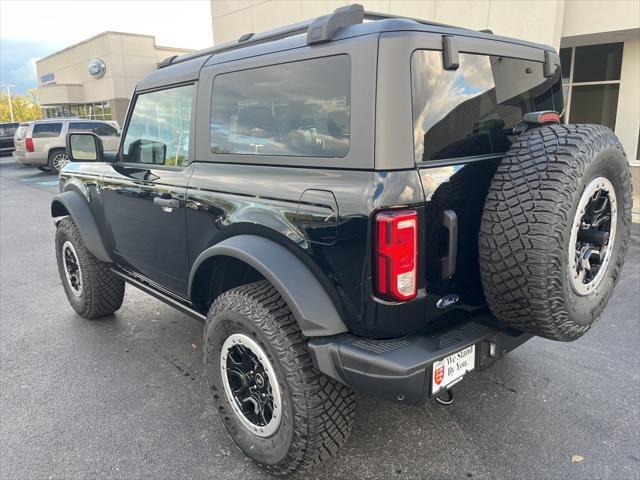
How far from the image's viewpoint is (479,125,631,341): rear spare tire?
199 centimetres

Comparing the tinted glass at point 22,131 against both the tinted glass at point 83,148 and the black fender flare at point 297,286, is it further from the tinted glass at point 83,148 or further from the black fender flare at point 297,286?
the black fender flare at point 297,286

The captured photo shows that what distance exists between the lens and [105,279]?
420 centimetres

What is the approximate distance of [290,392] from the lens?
2.19 metres

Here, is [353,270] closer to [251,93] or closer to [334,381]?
[334,381]

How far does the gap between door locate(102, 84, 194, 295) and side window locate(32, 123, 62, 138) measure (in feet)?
52.7

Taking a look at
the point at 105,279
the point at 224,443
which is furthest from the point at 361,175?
the point at 105,279

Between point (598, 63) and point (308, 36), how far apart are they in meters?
10.5

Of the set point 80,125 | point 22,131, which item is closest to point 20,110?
point 22,131

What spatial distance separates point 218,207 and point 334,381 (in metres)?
1.09

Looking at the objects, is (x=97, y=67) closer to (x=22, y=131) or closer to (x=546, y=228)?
(x=22, y=131)

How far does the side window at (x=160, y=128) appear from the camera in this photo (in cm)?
307

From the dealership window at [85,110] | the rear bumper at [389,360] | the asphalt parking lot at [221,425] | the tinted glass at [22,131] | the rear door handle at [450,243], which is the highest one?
the dealership window at [85,110]

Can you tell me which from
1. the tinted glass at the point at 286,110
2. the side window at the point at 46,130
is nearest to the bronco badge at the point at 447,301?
the tinted glass at the point at 286,110

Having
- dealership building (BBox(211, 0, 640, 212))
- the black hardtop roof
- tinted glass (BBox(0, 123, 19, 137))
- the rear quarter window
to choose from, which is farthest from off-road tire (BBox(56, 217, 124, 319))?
tinted glass (BBox(0, 123, 19, 137))
